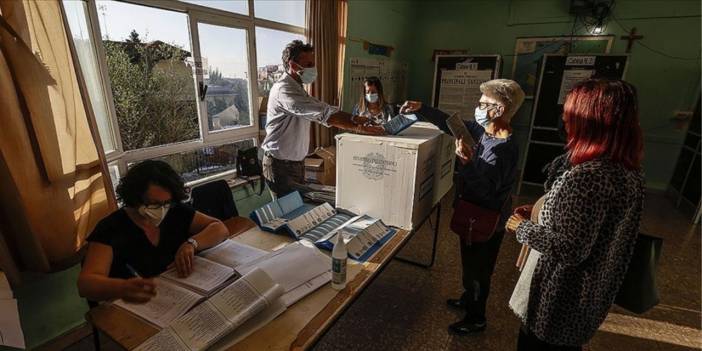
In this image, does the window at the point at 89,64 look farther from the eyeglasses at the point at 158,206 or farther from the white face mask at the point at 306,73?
the white face mask at the point at 306,73

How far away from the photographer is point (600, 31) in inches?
169

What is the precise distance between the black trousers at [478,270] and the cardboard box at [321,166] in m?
1.47

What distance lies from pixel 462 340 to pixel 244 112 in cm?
234

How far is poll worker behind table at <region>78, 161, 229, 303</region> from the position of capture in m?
1.02

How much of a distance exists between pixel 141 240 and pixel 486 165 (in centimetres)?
143

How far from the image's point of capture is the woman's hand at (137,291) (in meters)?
1.01

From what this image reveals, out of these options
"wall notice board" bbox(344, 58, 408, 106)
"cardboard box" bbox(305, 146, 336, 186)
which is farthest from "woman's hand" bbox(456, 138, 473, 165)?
"wall notice board" bbox(344, 58, 408, 106)

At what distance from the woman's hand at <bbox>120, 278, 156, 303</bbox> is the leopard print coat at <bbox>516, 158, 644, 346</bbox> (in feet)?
3.89

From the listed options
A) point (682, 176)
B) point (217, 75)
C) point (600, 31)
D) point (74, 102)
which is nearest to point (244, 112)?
point (217, 75)

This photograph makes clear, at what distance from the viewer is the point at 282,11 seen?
301cm

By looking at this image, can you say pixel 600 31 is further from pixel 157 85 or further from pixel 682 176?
pixel 157 85

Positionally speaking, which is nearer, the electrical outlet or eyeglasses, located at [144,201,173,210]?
eyeglasses, located at [144,201,173,210]

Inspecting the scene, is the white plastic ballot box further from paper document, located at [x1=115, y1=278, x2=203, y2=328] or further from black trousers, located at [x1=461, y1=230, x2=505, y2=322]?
paper document, located at [x1=115, y1=278, x2=203, y2=328]

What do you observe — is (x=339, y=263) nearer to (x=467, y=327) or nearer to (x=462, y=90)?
(x=467, y=327)
